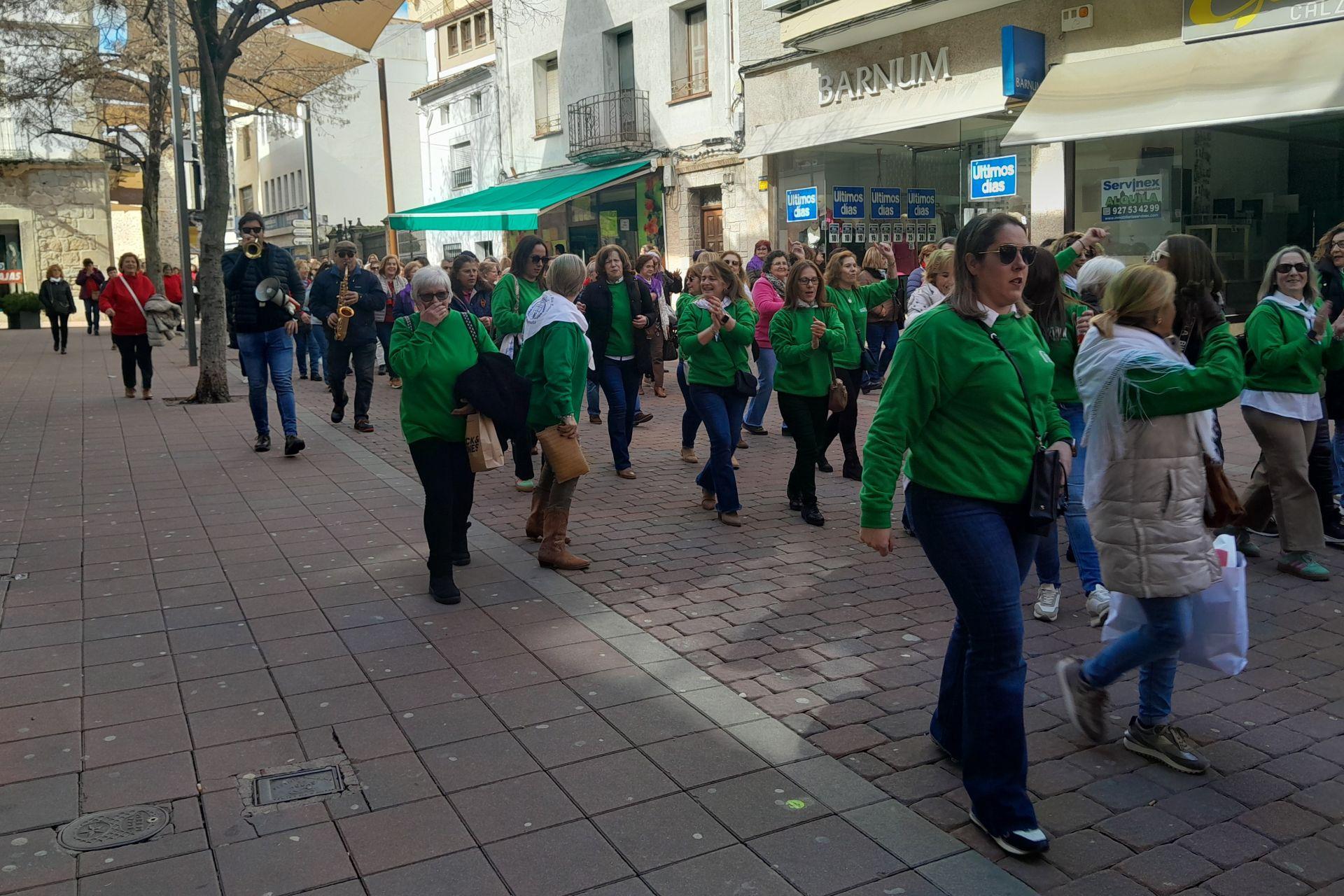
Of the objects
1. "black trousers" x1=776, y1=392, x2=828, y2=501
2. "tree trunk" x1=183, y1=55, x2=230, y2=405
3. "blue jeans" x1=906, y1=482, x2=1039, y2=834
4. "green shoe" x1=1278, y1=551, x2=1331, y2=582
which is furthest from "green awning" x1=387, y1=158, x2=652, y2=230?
"blue jeans" x1=906, y1=482, x2=1039, y2=834

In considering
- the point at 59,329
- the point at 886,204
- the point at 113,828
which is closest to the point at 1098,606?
the point at 113,828

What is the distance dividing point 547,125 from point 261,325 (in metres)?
19.7

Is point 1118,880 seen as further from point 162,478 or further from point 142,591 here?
point 162,478

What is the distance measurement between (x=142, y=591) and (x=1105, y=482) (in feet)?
15.6

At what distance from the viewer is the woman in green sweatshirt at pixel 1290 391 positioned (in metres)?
5.91

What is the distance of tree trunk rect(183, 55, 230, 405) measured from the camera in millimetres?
14062

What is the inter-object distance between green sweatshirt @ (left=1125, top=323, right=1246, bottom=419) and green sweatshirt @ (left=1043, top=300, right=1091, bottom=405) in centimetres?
177

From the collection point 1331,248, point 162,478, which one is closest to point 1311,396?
point 1331,248

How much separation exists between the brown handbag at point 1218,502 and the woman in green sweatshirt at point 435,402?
3503mm

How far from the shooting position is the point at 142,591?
6.02 metres

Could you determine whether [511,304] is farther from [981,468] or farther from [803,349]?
Answer: [981,468]

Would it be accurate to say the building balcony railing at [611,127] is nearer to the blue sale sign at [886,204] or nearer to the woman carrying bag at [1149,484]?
the blue sale sign at [886,204]

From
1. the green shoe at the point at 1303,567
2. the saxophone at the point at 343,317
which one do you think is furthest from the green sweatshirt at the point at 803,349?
the saxophone at the point at 343,317

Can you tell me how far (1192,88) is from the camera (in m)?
13.7
